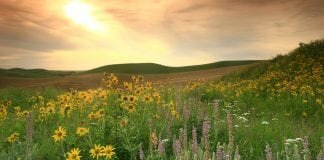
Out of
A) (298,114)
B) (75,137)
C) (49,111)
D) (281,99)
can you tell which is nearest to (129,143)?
(75,137)

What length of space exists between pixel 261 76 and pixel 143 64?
54.7 m

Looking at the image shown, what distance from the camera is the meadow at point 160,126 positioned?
5.81 meters

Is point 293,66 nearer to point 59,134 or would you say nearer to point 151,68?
point 59,134

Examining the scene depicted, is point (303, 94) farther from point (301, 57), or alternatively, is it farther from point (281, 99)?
point (301, 57)

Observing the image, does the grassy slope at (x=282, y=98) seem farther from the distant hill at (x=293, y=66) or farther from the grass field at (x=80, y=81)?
the grass field at (x=80, y=81)

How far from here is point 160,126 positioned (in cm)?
741

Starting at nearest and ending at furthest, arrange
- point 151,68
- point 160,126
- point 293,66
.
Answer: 1. point 160,126
2. point 293,66
3. point 151,68

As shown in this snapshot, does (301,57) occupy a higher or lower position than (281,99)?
higher

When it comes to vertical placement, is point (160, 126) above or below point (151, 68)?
below

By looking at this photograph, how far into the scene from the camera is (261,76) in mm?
18031

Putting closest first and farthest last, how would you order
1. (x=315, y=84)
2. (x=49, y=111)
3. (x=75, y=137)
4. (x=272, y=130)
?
(x=75, y=137) < (x=272, y=130) < (x=49, y=111) < (x=315, y=84)

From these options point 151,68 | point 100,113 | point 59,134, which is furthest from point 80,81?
point 151,68

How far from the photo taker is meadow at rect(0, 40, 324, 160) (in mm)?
5812

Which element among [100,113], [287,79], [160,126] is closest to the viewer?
[100,113]
